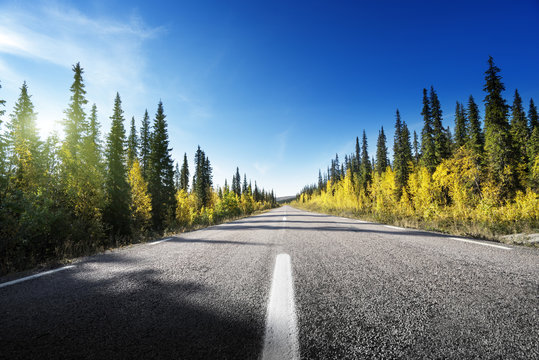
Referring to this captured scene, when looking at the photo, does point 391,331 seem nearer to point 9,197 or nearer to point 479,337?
point 479,337

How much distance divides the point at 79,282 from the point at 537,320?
4458 mm

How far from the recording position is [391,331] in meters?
1.33

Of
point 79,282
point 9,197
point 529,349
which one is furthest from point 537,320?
point 9,197

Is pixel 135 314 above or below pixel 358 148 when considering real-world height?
below

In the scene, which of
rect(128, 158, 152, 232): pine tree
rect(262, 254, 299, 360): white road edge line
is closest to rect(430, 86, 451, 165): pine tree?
rect(262, 254, 299, 360): white road edge line

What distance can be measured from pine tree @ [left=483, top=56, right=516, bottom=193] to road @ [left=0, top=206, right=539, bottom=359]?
15.9 meters

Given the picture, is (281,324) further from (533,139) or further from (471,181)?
(533,139)

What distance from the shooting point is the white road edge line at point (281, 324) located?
1.12 meters

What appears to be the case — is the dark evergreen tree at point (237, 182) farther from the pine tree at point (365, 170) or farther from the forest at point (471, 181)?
the forest at point (471, 181)

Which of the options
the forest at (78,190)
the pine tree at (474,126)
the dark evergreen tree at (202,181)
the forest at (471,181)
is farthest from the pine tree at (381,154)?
the dark evergreen tree at (202,181)

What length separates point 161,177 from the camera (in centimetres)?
2267

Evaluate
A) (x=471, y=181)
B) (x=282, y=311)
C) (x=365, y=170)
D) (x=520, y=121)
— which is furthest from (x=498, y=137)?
(x=520, y=121)

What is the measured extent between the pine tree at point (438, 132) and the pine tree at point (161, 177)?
30362mm

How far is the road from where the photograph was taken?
1162 millimetres
